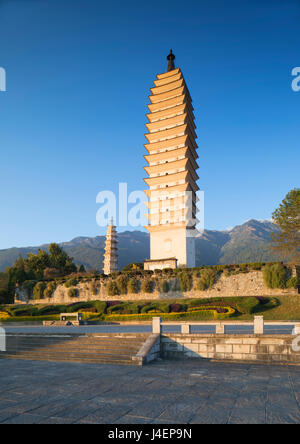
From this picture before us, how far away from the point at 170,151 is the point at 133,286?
27.4 m

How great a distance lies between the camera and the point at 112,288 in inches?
1596

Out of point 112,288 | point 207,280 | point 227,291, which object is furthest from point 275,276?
point 112,288

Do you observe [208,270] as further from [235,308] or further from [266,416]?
[266,416]

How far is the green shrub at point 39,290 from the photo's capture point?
45750 mm

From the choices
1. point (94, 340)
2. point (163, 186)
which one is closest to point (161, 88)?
point (163, 186)

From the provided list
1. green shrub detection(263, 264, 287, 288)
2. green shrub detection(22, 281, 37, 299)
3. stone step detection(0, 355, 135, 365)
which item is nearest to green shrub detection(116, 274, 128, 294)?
green shrub detection(22, 281, 37, 299)

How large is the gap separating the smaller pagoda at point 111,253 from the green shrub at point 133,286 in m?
28.9

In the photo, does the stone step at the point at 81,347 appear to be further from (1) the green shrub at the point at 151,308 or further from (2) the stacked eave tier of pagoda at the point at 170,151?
(2) the stacked eave tier of pagoda at the point at 170,151

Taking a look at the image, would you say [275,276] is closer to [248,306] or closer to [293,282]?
[293,282]

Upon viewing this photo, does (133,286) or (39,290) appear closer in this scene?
(133,286)

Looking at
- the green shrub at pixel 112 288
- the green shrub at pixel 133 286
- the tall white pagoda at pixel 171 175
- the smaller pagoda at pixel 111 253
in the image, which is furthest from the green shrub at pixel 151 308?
the smaller pagoda at pixel 111 253

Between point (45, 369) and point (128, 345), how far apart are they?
3978 millimetres

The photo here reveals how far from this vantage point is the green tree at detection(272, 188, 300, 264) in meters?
35.6

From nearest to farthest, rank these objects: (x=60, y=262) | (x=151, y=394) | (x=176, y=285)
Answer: (x=151, y=394), (x=176, y=285), (x=60, y=262)
